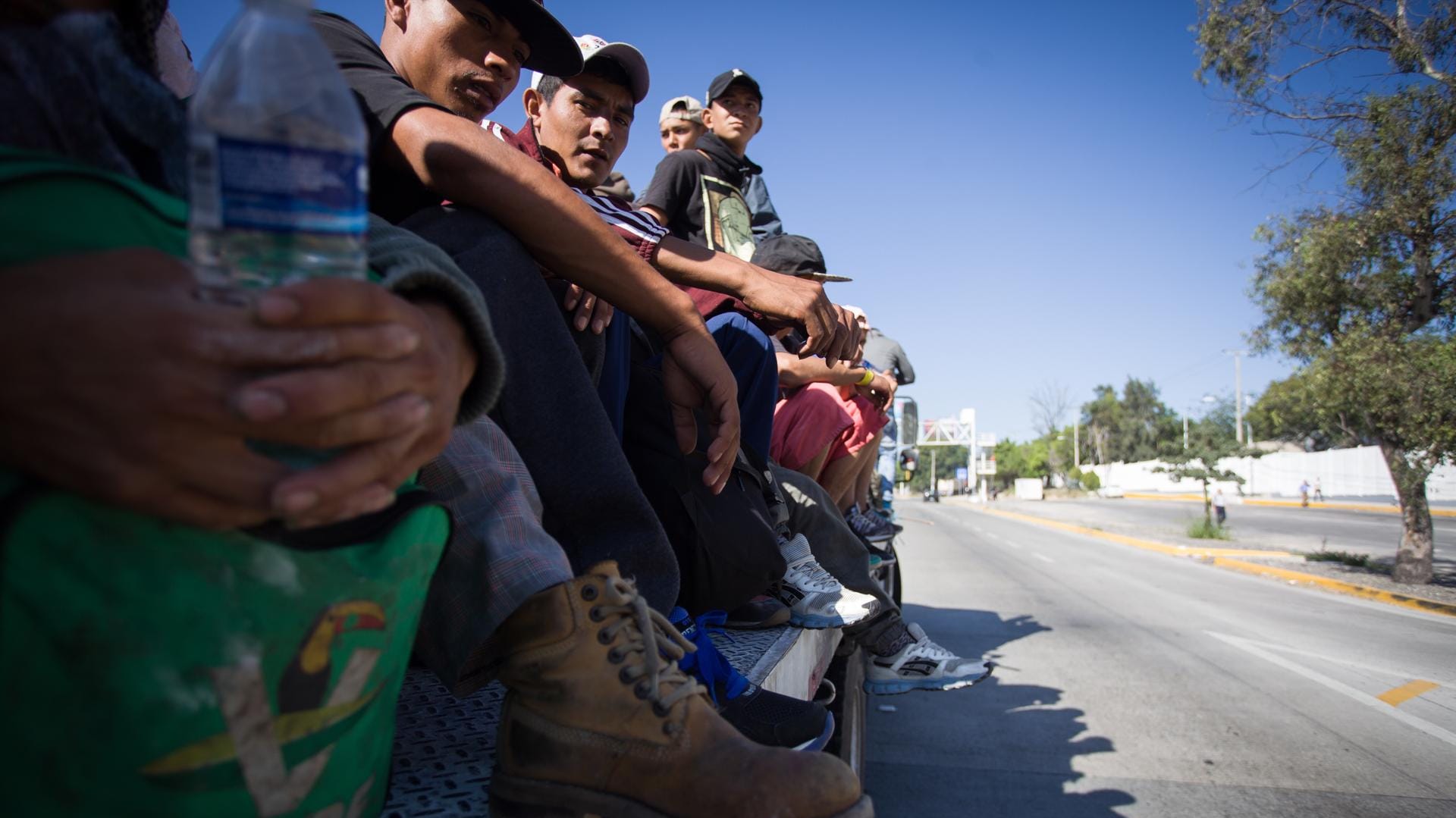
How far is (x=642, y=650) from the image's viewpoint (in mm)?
1202

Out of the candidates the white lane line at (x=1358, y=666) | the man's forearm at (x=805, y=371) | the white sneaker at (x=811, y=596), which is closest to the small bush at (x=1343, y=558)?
the white lane line at (x=1358, y=666)

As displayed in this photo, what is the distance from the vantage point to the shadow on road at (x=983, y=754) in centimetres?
366

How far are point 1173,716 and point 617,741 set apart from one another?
502cm

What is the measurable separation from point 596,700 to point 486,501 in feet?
1.08

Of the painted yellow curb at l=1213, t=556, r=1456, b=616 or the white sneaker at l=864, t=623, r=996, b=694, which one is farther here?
the painted yellow curb at l=1213, t=556, r=1456, b=616

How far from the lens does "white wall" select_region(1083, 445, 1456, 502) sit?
134 feet

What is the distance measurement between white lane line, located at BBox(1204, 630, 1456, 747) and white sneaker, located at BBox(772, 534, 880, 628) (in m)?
4.12

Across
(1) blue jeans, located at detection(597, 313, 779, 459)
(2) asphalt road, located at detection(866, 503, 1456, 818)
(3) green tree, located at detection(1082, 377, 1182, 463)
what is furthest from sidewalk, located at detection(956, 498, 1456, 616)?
(3) green tree, located at detection(1082, 377, 1182, 463)

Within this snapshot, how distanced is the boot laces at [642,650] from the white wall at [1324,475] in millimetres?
43677

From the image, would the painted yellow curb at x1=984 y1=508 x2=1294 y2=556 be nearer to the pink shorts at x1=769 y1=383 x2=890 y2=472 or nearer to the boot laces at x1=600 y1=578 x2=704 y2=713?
the pink shorts at x1=769 y1=383 x2=890 y2=472

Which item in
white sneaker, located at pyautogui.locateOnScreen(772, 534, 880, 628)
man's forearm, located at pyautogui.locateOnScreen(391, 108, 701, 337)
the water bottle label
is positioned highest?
man's forearm, located at pyautogui.locateOnScreen(391, 108, 701, 337)

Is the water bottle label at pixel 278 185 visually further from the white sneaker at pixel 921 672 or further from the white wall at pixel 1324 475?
the white wall at pixel 1324 475

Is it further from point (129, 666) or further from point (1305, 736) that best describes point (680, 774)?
point (1305, 736)

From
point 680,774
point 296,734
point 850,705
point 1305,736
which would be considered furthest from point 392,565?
point 1305,736
